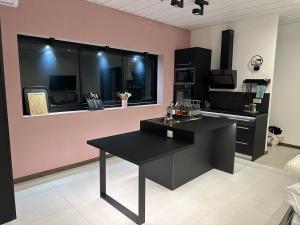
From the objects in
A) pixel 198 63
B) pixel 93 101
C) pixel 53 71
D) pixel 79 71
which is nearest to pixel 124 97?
pixel 93 101

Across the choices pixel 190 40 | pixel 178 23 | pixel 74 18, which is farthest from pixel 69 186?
pixel 190 40

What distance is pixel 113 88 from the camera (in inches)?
158

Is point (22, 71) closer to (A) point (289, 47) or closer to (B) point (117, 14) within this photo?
(B) point (117, 14)

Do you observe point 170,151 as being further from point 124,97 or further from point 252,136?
point 252,136

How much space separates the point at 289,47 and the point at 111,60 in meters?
3.61

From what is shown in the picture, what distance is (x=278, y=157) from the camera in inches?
156

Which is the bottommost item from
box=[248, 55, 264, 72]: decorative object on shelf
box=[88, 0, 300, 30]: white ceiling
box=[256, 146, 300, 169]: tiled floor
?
box=[256, 146, 300, 169]: tiled floor

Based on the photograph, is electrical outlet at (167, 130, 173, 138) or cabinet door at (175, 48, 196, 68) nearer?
electrical outlet at (167, 130, 173, 138)

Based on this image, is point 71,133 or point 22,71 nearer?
point 22,71

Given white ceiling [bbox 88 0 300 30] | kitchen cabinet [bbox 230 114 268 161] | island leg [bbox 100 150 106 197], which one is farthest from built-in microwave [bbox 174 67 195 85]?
island leg [bbox 100 150 106 197]

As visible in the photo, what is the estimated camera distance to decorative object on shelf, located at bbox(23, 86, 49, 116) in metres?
2.92

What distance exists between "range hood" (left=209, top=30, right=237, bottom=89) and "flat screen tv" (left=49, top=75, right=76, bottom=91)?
2753mm

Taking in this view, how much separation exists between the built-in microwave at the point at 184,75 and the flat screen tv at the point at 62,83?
2219mm

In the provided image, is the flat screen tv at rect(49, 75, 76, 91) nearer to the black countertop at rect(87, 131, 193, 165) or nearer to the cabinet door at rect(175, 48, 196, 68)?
the black countertop at rect(87, 131, 193, 165)
